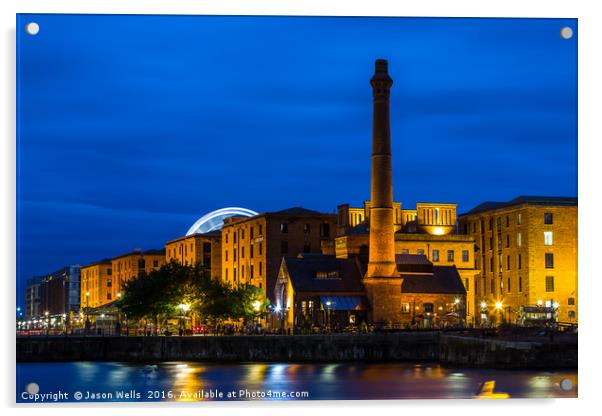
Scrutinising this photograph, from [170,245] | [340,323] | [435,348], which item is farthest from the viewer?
[170,245]

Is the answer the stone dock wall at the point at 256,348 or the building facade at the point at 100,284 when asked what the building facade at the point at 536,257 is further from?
the building facade at the point at 100,284

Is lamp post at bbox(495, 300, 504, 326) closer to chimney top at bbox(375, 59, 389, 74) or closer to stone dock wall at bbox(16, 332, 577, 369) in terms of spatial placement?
stone dock wall at bbox(16, 332, 577, 369)

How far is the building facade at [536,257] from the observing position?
91625 mm

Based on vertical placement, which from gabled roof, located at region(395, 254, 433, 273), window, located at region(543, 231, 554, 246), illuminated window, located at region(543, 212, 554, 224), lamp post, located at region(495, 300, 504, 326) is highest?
illuminated window, located at region(543, 212, 554, 224)

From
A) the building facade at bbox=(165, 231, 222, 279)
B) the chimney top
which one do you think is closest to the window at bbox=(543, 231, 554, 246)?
the chimney top

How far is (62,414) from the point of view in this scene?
28.3 metres

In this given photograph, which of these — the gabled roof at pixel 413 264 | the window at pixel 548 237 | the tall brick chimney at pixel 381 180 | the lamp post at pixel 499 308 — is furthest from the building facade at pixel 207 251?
the tall brick chimney at pixel 381 180

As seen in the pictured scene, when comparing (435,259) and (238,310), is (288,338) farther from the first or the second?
(435,259)

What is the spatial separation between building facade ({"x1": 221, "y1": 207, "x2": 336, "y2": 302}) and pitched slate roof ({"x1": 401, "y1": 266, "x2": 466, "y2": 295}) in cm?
1676

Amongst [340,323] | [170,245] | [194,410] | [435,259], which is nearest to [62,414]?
[194,410]

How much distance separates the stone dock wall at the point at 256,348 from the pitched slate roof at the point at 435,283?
55.1 ft

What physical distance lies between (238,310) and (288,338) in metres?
15.1

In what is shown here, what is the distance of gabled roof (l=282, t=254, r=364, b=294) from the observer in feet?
281

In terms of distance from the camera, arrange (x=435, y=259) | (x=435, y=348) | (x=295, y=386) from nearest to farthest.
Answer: (x=295, y=386) < (x=435, y=348) < (x=435, y=259)
